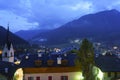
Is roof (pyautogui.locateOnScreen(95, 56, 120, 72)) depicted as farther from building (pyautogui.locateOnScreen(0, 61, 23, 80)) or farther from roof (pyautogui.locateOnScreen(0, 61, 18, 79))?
roof (pyautogui.locateOnScreen(0, 61, 18, 79))

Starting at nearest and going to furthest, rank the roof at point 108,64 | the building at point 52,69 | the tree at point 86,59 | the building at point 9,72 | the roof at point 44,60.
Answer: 1. the tree at point 86,59
2. the building at point 52,69
3. the roof at point 108,64
4. the building at point 9,72
5. the roof at point 44,60

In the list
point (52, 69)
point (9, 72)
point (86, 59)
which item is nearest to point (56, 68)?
point (52, 69)

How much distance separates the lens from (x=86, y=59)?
6097 cm

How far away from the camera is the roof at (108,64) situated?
7644 cm

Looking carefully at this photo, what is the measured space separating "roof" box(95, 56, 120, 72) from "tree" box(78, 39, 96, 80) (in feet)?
49.1

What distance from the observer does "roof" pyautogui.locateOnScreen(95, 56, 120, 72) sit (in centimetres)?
7644

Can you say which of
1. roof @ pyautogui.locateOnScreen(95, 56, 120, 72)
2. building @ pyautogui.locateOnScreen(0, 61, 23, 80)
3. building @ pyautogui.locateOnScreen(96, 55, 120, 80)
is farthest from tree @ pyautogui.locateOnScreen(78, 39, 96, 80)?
building @ pyautogui.locateOnScreen(0, 61, 23, 80)

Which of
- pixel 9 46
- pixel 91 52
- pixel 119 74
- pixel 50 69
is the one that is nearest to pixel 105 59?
pixel 119 74

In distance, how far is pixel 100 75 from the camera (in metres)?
71.2

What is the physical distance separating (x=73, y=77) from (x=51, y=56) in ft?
25.2

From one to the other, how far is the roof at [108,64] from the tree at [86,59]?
49.1 ft

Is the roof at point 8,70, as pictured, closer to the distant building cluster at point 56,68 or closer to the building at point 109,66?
the distant building cluster at point 56,68

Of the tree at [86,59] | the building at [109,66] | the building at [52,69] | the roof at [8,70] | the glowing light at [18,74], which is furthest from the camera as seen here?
the roof at [8,70]

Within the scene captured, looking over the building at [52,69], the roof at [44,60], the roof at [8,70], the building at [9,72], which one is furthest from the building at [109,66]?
the roof at [8,70]
